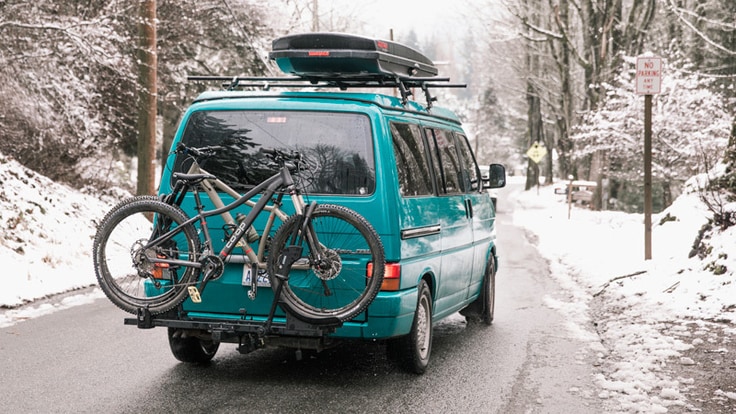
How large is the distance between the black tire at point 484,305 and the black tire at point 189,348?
317 cm

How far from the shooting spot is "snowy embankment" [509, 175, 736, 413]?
20.9 feet

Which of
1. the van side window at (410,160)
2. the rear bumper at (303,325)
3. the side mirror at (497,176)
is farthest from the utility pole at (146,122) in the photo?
the rear bumper at (303,325)

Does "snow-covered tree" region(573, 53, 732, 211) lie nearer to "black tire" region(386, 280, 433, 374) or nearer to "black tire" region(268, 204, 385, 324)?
"black tire" region(386, 280, 433, 374)

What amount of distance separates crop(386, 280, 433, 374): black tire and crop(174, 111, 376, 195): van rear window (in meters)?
1.04

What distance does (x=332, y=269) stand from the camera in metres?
5.88

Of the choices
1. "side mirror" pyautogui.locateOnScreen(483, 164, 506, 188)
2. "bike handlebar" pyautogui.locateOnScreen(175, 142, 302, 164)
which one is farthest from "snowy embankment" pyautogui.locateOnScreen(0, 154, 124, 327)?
"side mirror" pyautogui.locateOnScreen(483, 164, 506, 188)

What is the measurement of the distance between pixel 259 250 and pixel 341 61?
1.80 meters

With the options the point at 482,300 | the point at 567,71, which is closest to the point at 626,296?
the point at 482,300

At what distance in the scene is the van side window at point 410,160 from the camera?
639 cm

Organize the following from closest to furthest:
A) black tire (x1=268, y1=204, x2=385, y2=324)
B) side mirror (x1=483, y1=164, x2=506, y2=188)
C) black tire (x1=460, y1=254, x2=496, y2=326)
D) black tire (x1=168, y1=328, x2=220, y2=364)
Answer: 1. black tire (x1=268, y1=204, x2=385, y2=324)
2. black tire (x1=168, y1=328, x2=220, y2=364)
3. side mirror (x1=483, y1=164, x2=506, y2=188)
4. black tire (x1=460, y1=254, x2=496, y2=326)

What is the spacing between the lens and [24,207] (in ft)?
48.2

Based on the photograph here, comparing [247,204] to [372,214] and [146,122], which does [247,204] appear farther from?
[146,122]

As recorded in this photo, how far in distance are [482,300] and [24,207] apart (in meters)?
9.02

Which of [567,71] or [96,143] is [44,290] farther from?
[567,71]
